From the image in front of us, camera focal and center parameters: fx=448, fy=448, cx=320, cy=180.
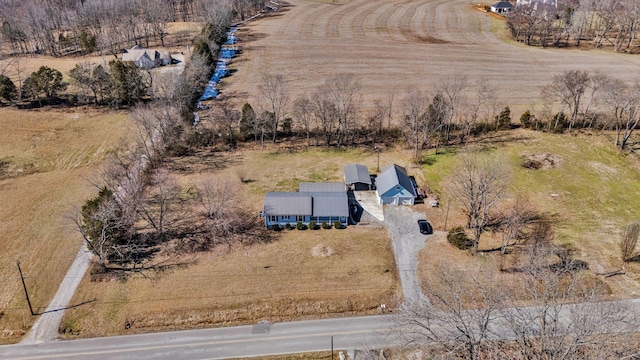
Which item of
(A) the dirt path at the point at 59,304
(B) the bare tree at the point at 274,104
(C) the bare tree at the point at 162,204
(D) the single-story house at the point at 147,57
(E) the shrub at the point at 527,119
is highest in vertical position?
(D) the single-story house at the point at 147,57

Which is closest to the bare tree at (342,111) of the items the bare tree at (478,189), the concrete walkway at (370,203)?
the concrete walkway at (370,203)

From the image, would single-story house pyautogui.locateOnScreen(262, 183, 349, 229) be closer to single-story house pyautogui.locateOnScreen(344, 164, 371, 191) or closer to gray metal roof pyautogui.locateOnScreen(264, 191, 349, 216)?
gray metal roof pyautogui.locateOnScreen(264, 191, 349, 216)

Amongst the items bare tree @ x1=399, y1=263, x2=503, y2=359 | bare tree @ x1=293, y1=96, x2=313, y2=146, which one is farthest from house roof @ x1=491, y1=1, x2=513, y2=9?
bare tree @ x1=399, y1=263, x2=503, y2=359

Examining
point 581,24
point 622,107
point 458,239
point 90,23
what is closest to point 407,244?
point 458,239

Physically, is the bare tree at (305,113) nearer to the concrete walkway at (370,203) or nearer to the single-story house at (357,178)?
the single-story house at (357,178)

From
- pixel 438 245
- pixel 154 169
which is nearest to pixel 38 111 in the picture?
pixel 154 169

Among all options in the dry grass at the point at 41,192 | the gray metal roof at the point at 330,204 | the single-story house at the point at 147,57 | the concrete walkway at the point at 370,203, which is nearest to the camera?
the dry grass at the point at 41,192
